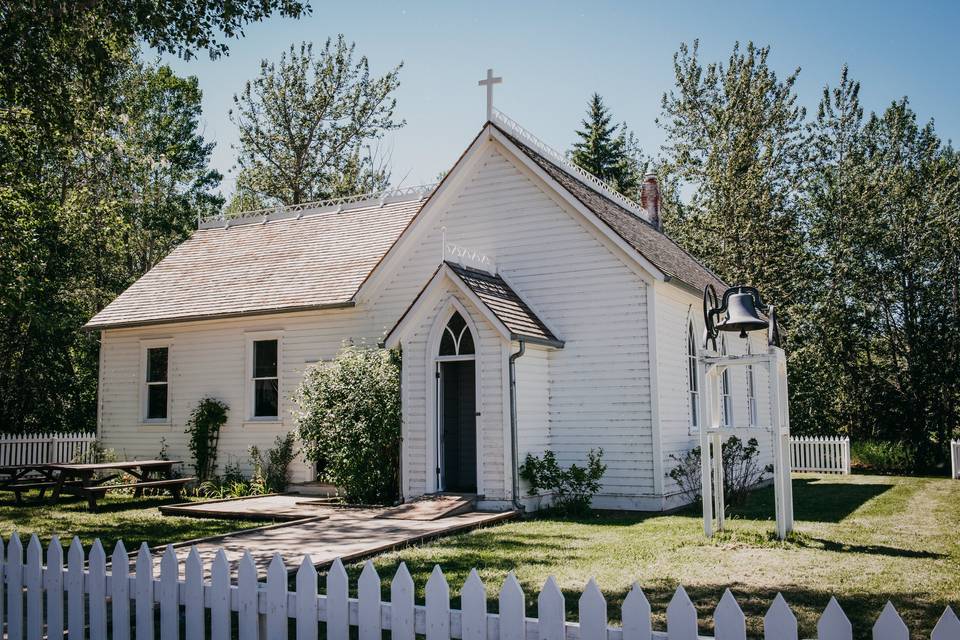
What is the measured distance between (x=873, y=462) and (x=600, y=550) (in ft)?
69.1

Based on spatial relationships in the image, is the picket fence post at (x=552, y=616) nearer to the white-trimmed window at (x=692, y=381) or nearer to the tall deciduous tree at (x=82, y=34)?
the tall deciduous tree at (x=82, y=34)

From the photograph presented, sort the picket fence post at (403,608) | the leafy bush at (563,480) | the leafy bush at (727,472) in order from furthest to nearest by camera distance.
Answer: the leafy bush at (563,480), the leafy bush at (727,472), the picket fence post at (403,608)

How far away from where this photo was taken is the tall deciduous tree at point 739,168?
32.8 meters

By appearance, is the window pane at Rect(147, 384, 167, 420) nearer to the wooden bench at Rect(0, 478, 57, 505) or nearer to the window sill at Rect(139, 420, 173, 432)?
the window sill at Rect(139, 420, 173, 432)

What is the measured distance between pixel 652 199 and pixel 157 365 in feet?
51.9

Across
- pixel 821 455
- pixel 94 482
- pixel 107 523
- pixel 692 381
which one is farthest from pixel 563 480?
pixel 821 455

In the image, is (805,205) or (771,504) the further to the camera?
(805,205)

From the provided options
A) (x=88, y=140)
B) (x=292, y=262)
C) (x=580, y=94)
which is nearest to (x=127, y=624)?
(x=292, y=262)

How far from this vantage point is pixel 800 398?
32156 mm

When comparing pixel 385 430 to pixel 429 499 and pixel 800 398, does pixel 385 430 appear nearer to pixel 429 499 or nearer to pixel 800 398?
pixel 429 499

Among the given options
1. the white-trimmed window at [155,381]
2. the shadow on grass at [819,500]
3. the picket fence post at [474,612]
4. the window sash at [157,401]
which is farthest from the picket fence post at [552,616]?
the window sash at [157,401]

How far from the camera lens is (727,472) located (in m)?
14.9

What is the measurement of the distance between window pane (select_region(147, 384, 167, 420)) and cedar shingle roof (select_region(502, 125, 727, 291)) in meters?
12.2

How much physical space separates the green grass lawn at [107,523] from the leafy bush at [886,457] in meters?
22.2
